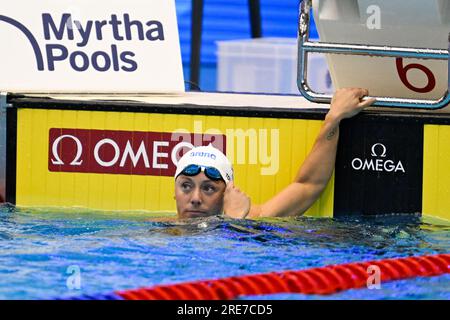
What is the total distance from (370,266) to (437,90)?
1378 millimetres

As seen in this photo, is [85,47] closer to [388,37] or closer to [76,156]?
[76,156]

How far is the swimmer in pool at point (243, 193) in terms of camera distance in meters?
4.61

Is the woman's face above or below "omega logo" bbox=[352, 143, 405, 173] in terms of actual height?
below

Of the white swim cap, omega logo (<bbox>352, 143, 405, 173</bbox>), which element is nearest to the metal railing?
omega logo (<bbox>352, 143, 405, 173</bbox>)

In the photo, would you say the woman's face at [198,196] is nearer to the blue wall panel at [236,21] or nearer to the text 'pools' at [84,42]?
the text 'pools' at [84,42]

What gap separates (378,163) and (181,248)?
1.18 meters

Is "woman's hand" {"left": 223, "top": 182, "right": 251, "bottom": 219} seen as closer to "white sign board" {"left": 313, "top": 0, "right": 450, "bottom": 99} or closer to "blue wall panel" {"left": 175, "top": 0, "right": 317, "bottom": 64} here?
"white sign board" {"left": 313, "top": 0, "right": 450, "bottom": 99}

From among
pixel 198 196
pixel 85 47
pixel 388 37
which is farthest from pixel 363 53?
pixel 85 47

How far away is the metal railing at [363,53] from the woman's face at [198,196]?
0.62m

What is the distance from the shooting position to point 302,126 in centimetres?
500

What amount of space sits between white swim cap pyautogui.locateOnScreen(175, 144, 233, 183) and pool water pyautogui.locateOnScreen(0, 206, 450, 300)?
228 mm

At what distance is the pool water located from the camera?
369cm

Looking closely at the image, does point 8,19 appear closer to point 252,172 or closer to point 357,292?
point 252,172
